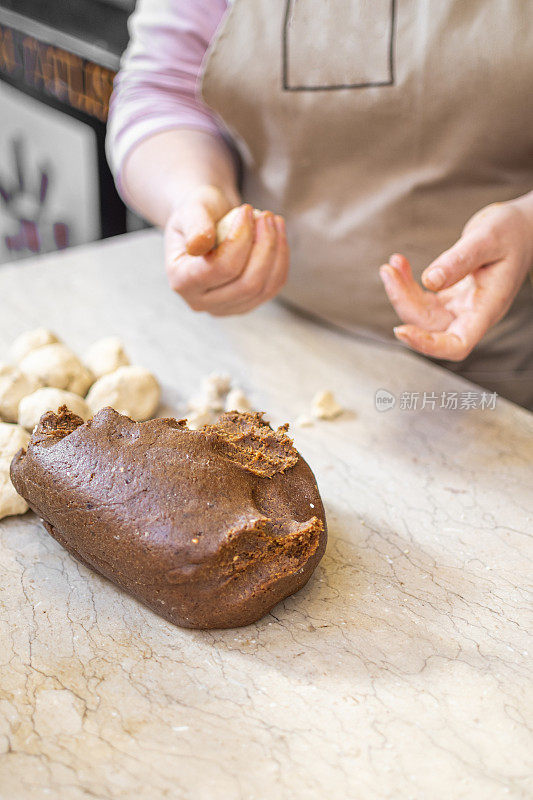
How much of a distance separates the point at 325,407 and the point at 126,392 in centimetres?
37

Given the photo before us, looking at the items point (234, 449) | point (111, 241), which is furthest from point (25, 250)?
point (234, 449)

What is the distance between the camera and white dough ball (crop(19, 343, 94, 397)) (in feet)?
4.27

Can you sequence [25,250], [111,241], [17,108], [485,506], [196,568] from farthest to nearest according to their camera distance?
[25,250] → [17,108] → [111,241] → [485,506] → [196,568]

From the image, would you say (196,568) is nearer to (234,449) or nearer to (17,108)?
(234,449)

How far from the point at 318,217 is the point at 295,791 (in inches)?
41.4

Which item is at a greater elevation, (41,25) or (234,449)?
(41,25)

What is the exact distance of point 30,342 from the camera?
139cm

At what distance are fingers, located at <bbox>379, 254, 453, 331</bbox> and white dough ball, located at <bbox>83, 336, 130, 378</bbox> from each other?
52cm

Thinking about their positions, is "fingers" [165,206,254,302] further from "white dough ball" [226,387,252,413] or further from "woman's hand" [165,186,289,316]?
"white dough ball" [226,387,252,413]

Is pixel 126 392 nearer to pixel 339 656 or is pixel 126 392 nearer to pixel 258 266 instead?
pixel 258 266

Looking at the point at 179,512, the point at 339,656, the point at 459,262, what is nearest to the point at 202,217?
the point at 459,262

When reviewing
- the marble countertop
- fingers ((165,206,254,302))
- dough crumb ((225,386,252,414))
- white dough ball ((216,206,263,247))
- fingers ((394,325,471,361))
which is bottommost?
the marble countertop

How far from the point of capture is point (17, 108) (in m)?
2.80

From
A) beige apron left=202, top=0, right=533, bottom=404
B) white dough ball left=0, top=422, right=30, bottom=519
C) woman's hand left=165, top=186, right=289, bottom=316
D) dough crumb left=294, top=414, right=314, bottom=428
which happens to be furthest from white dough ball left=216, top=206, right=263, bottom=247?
white dough ball left=0, top=422, right=30, bottom=519
